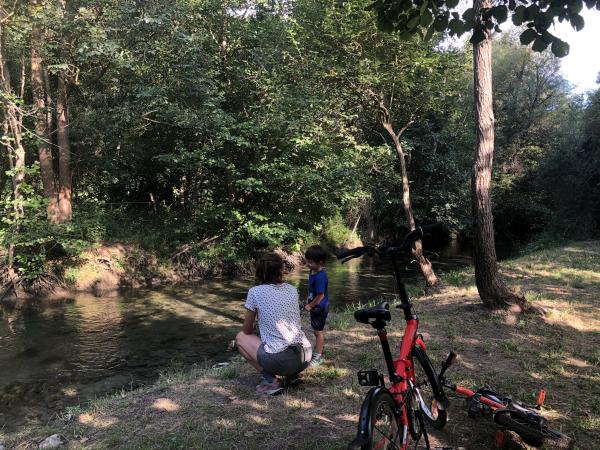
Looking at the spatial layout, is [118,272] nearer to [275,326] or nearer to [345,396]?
[275,326]

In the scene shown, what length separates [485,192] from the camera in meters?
7.21

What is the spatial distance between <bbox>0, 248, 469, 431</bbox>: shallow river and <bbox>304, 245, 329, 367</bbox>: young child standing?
11.1 feet

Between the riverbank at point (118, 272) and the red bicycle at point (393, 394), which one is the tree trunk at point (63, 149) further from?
the red bicycle at point (393, 394)

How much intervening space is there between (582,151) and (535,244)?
15.6 ft

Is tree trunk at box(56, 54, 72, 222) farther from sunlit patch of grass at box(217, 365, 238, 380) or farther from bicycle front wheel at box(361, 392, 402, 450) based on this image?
bicycle front wheel at box(361, 392, 402, 450)

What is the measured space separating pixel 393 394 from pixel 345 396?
1.81 meters

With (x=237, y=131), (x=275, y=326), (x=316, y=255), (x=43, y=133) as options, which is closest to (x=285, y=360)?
(x=275, y=326)

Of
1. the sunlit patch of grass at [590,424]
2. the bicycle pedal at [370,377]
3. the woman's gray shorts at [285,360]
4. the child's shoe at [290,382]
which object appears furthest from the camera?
the child's shoe at [290,382]

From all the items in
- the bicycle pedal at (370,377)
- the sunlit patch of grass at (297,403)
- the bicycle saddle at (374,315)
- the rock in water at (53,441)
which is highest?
the bicycle saddle at (374,315)

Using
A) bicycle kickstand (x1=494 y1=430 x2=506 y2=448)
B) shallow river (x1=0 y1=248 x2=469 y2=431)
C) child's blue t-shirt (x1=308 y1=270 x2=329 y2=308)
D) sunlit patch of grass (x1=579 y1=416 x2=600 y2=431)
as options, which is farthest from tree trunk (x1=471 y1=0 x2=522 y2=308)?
shallow river (x1=0 y1=248 x2=469 y2=431)

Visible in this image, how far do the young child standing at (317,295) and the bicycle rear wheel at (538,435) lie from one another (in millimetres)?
2600

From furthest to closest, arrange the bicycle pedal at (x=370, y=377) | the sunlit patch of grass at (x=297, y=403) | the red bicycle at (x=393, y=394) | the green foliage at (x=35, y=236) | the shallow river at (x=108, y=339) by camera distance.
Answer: the green foliage at (x=35, y=236) → the shallow river at (x=108, y=339) → the sunlit patch of grass at (x=297, y=403) → the bicycle pedal at (x=370, y=377) → the red bicycle at (x=393, y=394)

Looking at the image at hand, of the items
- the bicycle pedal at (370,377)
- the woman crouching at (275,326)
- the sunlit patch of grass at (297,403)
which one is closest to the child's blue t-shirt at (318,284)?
the woman crouching at (275,326)

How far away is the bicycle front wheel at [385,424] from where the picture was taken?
2699 mm
